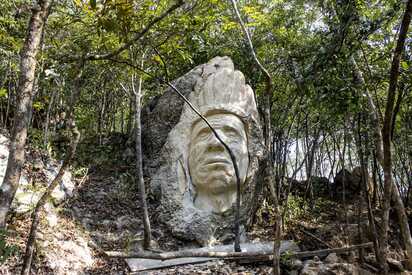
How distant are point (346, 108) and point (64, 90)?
5.49m

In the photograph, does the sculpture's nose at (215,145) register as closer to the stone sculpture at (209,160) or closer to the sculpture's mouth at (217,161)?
the stone sculpture at (209,160)

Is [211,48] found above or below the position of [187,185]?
above

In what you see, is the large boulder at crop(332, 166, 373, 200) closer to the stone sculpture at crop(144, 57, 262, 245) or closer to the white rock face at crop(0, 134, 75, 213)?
the stone sculpture at crop(144, 57, 262, 245)

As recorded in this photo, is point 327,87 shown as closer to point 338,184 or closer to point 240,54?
point 240,54

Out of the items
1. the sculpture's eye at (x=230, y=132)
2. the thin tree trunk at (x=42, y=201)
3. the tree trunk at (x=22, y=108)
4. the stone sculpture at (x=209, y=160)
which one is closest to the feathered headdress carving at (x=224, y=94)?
the stone sculpture at (x=209, y=160)

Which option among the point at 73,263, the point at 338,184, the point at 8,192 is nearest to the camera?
the point at 8,192

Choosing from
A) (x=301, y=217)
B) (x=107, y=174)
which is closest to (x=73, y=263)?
(x=107, y=174)

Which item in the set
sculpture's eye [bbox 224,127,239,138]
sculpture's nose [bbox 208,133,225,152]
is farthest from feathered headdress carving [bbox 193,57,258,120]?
sculpture's nose [bbox 208,133,225,152]

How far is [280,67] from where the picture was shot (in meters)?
8.03

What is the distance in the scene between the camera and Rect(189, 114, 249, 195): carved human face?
6.01m

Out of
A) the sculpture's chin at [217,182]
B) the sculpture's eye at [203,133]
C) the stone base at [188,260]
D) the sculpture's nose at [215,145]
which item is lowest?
the stone base at [188,260]

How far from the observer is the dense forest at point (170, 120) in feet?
11.7

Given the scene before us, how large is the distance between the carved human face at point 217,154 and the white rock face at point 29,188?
2046 mm

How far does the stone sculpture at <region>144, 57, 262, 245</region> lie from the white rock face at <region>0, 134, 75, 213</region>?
1.43m
